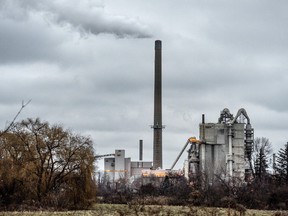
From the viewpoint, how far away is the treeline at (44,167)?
42.7m

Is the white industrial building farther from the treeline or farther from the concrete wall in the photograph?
the treeline

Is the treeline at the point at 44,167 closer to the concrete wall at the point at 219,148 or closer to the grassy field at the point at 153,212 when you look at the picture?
the grassy field at the point at 153,212

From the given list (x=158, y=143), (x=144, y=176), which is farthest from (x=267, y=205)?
(x=144, y=176)

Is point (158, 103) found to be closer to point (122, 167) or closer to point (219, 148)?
point (219, 148)

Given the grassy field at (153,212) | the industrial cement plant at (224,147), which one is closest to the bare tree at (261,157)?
the industrial cement plant at (224,147)

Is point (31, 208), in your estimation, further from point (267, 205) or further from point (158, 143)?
point (158, 143)

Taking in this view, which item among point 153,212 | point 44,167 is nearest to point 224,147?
point 44,167

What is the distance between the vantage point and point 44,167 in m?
43.8

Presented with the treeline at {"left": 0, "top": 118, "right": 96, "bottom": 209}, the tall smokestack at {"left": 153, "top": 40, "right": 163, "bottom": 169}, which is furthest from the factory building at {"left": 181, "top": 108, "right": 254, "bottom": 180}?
the treeline at {"left": 0, "top": 118, "right": 96, "bottom": 209}

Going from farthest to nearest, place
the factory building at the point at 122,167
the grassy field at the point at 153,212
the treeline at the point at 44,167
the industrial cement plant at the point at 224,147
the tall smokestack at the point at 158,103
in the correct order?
the factory building at the point at 122,167 → the tall smokestack at the point at 158,103 → the industrial cement plant at the point at 224,147 → the treeline at the point at 44,167 → the grassy field at the point at 153,212

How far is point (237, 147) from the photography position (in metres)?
79.6

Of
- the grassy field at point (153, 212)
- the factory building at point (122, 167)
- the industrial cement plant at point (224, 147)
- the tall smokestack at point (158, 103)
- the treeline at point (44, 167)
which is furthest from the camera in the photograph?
the factory building at point (122, 167)

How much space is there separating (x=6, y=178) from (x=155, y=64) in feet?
164

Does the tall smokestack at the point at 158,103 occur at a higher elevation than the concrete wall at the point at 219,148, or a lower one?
higher
